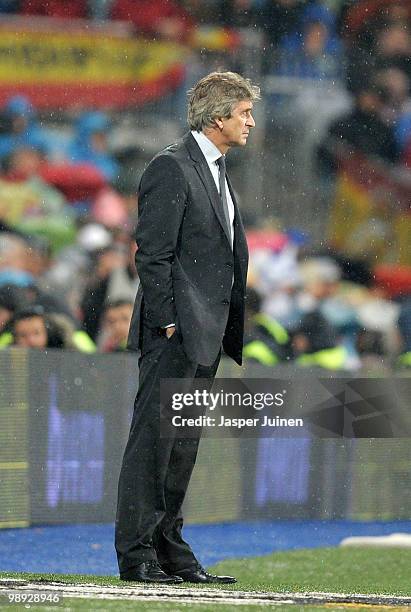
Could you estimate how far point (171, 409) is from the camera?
3699 millimetres

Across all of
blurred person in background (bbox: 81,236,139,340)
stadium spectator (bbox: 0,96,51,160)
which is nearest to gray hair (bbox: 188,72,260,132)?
blurred person in background (bbox: 81,236,139,340)

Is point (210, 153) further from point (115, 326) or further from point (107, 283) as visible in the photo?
point (107, 283)

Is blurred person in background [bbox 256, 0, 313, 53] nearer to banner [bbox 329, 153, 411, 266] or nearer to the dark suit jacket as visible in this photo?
banner [bbox 329, 153, 411, 266]

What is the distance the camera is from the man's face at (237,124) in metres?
3.77

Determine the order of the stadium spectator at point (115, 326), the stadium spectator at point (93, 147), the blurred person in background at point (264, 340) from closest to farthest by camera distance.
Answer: the stadium spectator at point (115, 326) → the blurred person in background at point (264, 340) → the stadium spectator at point (93, 147)

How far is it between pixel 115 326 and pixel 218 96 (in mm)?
3582

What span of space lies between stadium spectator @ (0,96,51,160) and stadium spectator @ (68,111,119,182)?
217 mm

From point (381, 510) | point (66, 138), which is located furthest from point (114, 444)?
point (66, 138)

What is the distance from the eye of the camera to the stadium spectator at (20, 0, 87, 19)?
32.4 ft

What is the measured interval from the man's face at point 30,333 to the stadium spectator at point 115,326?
71cm

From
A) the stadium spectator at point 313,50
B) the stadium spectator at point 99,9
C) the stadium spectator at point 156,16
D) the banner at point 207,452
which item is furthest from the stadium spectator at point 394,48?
the banner at point 207,452

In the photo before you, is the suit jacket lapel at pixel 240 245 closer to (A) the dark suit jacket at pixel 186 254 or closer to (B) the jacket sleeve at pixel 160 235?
(A) the dark suit jacket at pixel 186 254

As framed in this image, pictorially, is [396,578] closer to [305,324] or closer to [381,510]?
[381,510]

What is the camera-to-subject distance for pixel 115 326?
7242mm
